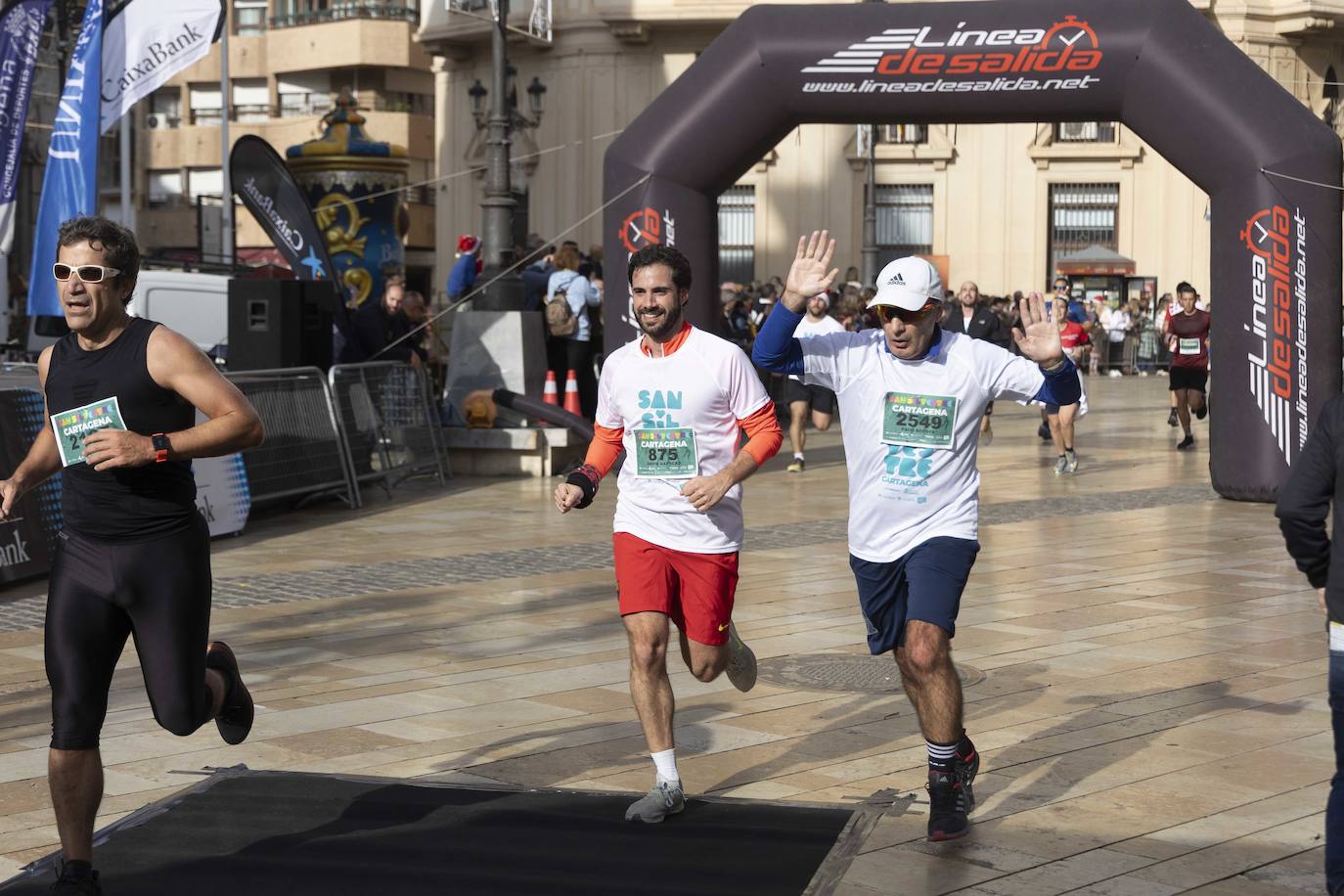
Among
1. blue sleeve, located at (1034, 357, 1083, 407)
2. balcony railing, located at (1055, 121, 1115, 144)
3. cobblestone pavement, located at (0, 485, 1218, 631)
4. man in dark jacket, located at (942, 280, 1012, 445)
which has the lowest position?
cobblestone pavement, located at (0, 485, 1218, 631)

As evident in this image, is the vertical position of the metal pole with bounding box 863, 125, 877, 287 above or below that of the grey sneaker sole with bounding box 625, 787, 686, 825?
above

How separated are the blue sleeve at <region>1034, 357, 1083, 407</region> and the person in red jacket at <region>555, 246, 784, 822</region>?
83 cm

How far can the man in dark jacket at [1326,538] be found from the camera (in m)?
4.22

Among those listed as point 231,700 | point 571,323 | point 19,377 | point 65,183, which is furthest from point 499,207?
point 231,700

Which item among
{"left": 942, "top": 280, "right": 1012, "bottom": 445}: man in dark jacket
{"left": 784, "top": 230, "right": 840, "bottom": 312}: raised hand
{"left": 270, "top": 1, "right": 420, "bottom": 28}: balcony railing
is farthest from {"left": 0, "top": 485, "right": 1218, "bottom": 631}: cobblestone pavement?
{"left": 270, "top": 1, "right": 420, "bottom": 28}: balcony railing

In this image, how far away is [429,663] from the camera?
8.01 metres

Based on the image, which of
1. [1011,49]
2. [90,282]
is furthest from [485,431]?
[90,282]

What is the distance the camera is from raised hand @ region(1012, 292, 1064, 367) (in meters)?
5.58

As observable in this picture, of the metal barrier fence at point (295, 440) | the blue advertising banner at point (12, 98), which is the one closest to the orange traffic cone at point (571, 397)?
the metal barrier fence at point (295, 440)

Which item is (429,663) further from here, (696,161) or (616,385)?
(696,161)

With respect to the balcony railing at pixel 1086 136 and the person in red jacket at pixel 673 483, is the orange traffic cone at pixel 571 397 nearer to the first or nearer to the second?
the person in red jacket at pixel 673 483

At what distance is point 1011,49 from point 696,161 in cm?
258

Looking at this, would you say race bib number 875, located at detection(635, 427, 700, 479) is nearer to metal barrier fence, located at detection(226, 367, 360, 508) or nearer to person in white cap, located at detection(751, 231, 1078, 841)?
person in white cap, located at detection(751, 231, 1078, 841)

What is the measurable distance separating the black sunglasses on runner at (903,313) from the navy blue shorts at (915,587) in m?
0.67
